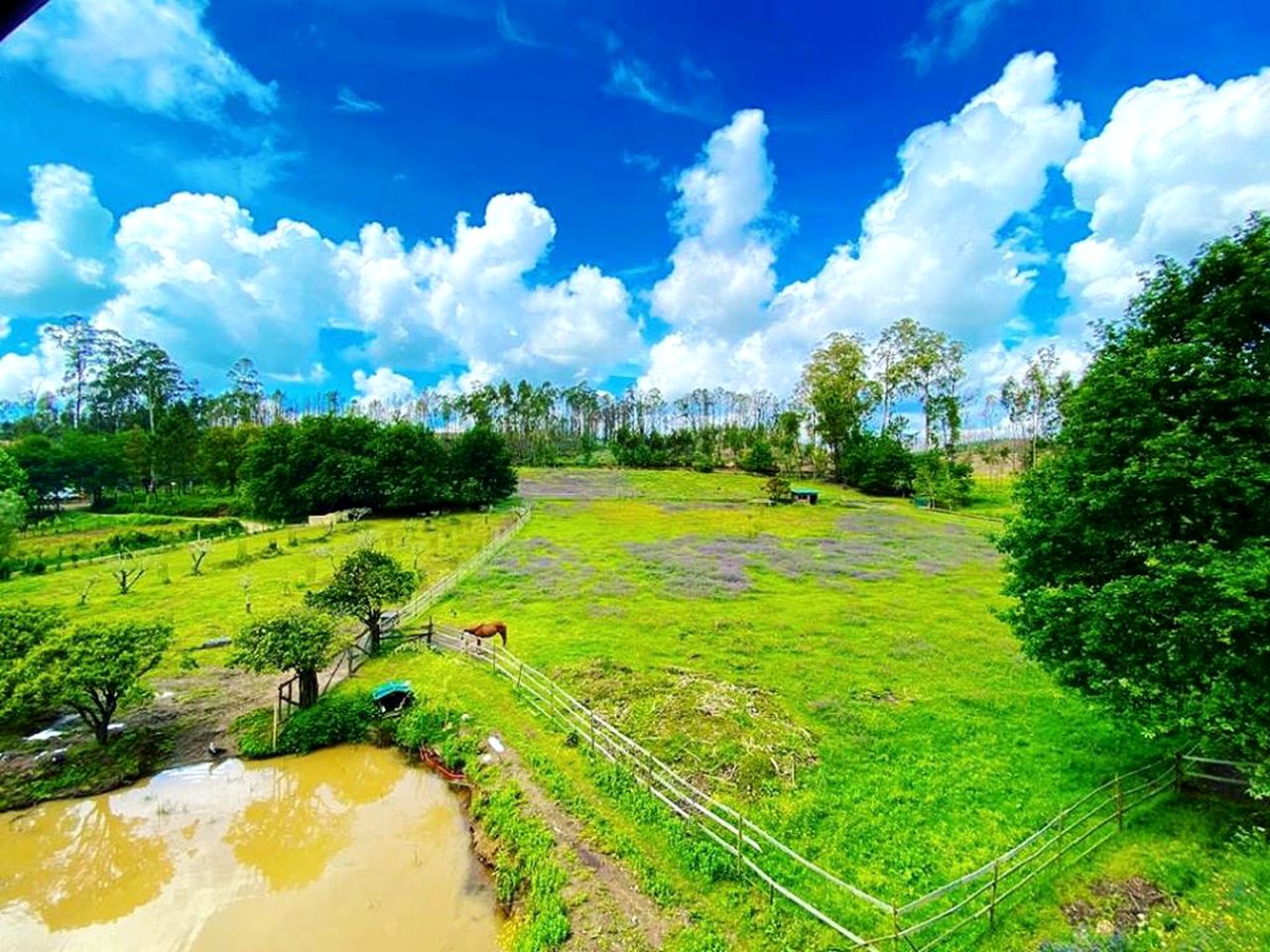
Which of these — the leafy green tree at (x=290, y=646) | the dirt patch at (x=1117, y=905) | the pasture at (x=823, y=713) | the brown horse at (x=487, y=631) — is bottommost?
the dirt patch at (x=1117, y=905)

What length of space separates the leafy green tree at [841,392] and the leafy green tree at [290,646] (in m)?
76.1

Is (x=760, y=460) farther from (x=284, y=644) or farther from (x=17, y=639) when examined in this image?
(x=17, y=639)

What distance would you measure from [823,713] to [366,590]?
16.1 metres

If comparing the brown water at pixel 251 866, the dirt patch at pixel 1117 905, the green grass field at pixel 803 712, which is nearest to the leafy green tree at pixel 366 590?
the green grass field at pixel 803 712

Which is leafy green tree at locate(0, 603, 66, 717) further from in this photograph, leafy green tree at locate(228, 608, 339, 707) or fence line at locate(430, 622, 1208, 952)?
fence line at locate(430, 622, 1208, 952)

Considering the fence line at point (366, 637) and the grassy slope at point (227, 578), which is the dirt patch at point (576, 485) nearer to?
the grassy slope at point (227, 578)

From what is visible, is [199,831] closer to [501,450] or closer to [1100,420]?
[1100,420]

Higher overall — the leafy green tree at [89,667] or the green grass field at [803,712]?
the leafy green tree at [89,667]

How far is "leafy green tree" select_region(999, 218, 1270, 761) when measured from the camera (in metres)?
10.7

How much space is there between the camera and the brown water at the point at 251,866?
10.7 m

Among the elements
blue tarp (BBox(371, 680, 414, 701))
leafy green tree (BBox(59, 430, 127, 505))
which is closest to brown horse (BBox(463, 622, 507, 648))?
blue tarp (BBox(371, 680, 414, 701))

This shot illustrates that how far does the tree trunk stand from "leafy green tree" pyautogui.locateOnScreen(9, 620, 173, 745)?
3.64 meters

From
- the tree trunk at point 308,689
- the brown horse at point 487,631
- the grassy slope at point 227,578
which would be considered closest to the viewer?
the tree trunk at point 308,689

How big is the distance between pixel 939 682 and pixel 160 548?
163 feet
